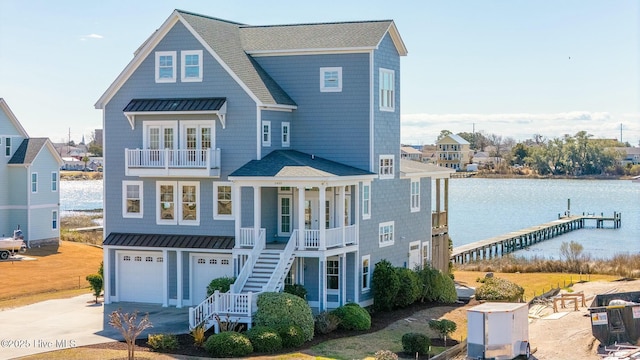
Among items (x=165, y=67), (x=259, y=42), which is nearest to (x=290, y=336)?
(x=165, y=67)

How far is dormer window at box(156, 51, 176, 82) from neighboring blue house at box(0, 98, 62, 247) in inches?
830

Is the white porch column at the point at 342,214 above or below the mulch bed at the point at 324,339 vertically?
above

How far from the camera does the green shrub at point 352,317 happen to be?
3488cm

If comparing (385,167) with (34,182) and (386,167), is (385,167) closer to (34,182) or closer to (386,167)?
(386,167)

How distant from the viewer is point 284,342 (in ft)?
104

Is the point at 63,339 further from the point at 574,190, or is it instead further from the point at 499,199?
the point at 574,190

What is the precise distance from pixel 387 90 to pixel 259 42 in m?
6.02

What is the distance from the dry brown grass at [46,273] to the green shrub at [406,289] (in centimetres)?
1482

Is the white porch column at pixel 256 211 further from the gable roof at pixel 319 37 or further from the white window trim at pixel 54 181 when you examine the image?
the white window trim at pixel 54 181

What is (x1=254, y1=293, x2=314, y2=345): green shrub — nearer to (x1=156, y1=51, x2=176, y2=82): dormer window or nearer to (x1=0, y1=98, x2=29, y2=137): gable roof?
(x1=156, y1=51, x2=176, y2=82): dormer window

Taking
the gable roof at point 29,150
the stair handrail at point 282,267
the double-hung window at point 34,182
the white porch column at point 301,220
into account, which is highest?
the gable roof at point 29,150

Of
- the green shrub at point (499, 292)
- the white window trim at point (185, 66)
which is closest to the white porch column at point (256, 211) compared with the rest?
the white window trim at point (185, 66)

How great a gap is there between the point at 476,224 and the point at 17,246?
233 ft

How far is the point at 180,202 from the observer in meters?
40.1
